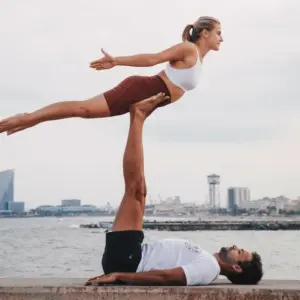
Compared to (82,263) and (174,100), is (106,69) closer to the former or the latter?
(174,100)

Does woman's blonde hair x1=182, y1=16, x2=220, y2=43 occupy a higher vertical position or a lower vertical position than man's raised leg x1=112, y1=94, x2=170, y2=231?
higher

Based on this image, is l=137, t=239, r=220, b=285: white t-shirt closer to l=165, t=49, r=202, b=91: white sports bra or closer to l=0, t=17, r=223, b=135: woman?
l=0, t=17, r=223, b=135: woman

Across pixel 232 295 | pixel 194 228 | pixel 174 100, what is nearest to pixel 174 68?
pixel 174 100

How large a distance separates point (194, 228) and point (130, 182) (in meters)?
113

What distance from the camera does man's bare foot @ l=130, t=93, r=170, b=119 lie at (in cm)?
641

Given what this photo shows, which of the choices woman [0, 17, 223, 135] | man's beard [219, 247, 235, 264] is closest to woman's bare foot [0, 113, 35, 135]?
woman [0, 17, 223, 135]

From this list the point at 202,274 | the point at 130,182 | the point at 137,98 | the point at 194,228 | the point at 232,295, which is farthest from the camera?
the point at 194,228

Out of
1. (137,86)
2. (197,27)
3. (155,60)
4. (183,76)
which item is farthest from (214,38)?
(137,86)

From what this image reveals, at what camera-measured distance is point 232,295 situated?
5270mm

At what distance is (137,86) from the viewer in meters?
6.56

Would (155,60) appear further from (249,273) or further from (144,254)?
(249,273)

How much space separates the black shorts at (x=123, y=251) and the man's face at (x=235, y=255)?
2.28 ft

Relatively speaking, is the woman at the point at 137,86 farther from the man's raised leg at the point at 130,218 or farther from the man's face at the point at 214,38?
the man's raised leg at the point at 130,218

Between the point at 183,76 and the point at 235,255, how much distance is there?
5.66ft
